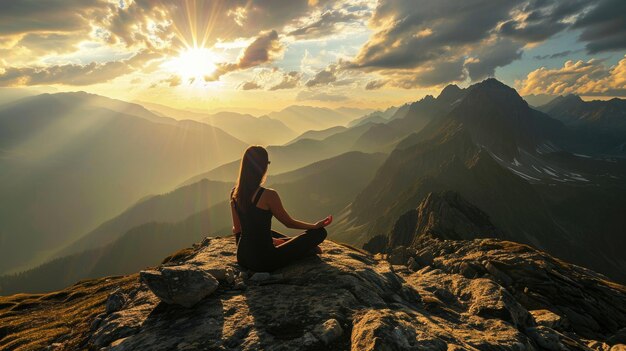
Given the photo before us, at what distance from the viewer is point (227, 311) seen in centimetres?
972

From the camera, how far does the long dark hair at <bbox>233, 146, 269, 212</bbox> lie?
11258 millimetres

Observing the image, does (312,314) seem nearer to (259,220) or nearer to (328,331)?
(328,331)

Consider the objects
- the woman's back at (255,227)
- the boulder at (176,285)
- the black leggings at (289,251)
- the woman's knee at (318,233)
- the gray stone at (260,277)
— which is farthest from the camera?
the woman's knee at (318,233)

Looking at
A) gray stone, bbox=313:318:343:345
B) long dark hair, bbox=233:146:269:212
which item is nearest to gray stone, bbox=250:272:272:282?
long dark hair, bbox=233:146:269:212

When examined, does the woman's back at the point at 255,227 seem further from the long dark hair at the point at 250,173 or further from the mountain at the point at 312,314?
the mountain at the point at 312,314

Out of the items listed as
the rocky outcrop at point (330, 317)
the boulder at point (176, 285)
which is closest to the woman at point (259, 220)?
the rocky outcrop at point (330, 317)

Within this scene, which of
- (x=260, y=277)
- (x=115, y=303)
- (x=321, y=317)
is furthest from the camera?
(x=260, y=277)

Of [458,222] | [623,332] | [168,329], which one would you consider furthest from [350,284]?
[458,222]

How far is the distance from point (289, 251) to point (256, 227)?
1.91 meters

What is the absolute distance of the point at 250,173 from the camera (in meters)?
11.3

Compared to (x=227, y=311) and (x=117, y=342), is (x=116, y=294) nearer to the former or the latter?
(x=117, y=342)

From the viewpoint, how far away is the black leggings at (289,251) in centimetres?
1227

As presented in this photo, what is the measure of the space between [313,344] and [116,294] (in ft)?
29.2

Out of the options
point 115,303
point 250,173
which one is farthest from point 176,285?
point 250,173
